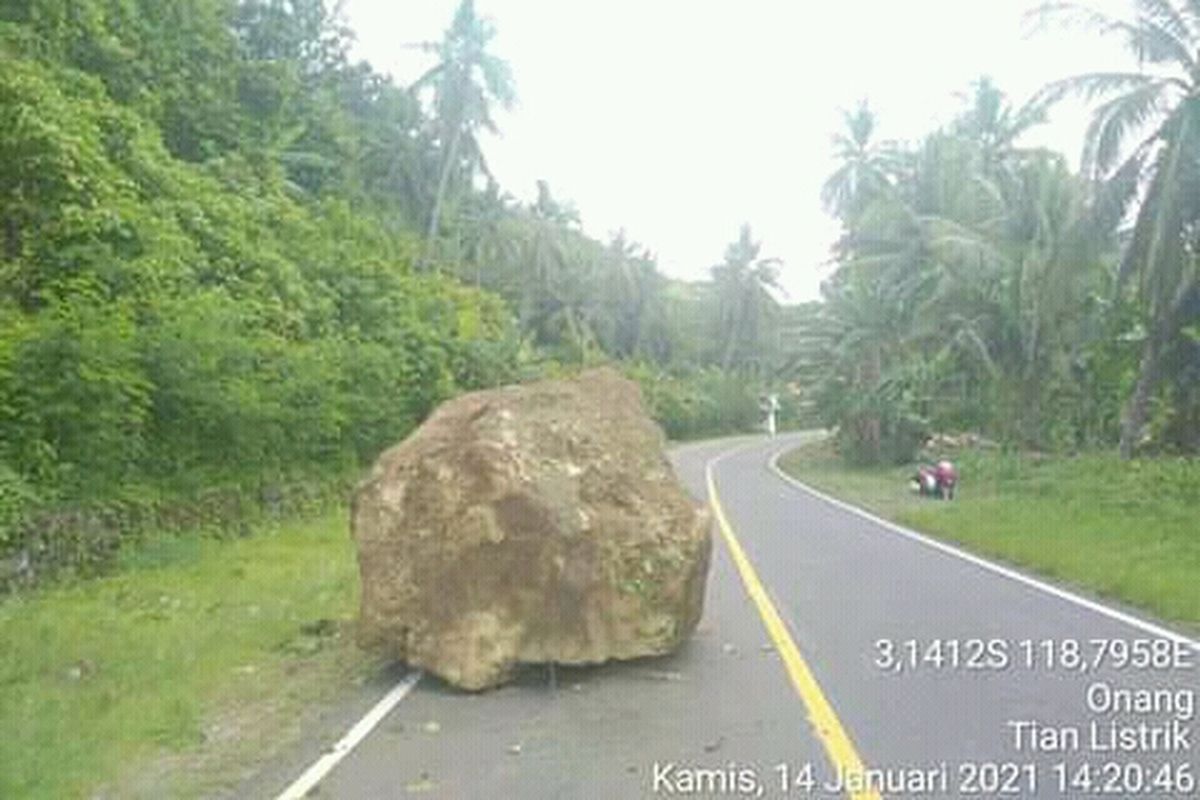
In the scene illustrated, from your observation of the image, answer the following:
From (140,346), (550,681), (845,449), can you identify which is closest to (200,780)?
(550,681)

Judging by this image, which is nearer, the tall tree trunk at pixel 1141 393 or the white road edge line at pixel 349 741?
the white road edge line at pixel 349 741

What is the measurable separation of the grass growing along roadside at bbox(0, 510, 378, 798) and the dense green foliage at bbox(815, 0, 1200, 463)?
58.7 ft

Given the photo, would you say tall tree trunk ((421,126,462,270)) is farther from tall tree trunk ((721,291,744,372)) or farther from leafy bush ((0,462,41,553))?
tall tree trunk ((721,291,744,372))

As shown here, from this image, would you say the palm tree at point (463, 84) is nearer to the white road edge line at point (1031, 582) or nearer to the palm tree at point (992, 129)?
the palm tree at point (992, 129)

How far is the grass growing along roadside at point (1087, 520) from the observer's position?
13.6 m

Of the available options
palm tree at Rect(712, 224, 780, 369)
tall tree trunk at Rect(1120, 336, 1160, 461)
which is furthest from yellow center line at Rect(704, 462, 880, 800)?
palm tree at Rect(712, 224, 780, 369)

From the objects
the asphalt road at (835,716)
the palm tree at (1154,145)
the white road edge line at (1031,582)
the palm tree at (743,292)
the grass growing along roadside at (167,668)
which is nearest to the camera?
the asphalt road at (835,716)

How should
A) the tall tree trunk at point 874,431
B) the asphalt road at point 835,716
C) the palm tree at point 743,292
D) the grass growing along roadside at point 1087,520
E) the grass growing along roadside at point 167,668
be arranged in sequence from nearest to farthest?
the asphalt road at point 835,716 → the grass growing along roadside at point 167,668 → the grass growing along roadside at point 1087,520 → the tall tree trunk at point 874,431 → the palm tree at point 743,292

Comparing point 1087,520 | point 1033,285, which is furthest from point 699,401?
point 1087,520

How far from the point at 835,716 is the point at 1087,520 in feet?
39.4

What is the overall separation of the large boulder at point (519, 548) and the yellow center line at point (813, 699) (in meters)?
0.86

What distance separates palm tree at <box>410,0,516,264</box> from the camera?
53.4 m

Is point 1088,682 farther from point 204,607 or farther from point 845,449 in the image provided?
point 845,449

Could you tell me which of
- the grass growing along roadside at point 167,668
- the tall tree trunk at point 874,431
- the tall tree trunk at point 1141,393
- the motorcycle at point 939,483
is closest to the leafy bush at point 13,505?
the grass growing along roadside at point 167,668
